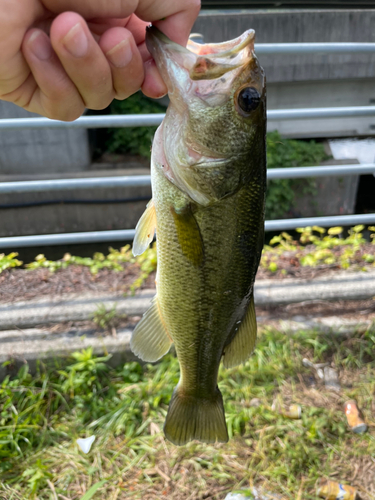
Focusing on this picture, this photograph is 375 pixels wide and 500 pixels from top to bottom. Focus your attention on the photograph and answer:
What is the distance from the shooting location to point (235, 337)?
1.42 m

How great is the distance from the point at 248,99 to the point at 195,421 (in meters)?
1.14

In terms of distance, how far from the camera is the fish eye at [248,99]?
106 centimetres

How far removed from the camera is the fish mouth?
3.40ft

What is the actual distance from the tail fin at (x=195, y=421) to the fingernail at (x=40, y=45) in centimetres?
122

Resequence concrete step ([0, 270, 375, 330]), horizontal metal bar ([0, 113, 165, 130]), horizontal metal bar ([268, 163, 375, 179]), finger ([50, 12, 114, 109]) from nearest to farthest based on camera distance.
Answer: finger ([50, 12, 114, 109]), horizontal metal bar ([0, 113, 165, 130]), concrete step ([0, 270, 375, 330]), horizontal metal bar ([268, 163, 375, 179])

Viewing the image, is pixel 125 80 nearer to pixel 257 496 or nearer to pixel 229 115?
pixel 229 115

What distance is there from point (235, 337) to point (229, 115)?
29.7 inches

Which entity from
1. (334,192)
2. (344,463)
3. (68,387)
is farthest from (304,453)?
(334,192)

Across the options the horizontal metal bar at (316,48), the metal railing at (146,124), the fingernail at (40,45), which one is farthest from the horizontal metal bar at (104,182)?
the fingernail at (40,45)

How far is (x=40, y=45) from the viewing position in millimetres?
961

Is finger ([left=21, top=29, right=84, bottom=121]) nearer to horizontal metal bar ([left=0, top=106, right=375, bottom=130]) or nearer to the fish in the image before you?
the fish

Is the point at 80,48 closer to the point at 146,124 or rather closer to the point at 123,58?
the point at 123,58

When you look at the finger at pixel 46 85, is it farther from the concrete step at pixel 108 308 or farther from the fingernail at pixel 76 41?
the concrete step at pixel 108 308

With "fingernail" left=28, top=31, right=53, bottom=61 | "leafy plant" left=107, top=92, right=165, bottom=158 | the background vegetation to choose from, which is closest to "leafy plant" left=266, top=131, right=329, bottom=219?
the background vegetation
